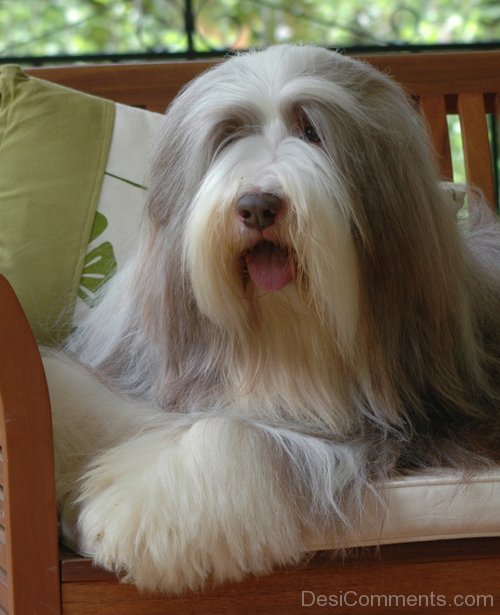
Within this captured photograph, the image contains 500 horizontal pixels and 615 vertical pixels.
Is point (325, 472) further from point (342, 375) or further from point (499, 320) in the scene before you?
point (499, 320)

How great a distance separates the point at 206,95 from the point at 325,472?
1.93 feet

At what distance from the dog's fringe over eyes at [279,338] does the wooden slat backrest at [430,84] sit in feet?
2.31

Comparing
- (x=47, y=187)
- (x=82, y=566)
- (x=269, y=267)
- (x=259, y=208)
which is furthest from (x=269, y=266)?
(x=47, y=187)

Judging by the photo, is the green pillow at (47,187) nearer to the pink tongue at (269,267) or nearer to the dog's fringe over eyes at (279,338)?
the dog's fringe over eyes at (279,338)

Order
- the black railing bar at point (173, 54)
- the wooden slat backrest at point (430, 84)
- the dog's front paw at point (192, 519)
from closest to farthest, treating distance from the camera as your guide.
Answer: the dog's front paw at point (192, 519)
the wooden slat backrest at point (430, 84)
the black railing bar at point (173, 54)

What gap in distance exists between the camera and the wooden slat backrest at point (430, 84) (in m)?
2.38

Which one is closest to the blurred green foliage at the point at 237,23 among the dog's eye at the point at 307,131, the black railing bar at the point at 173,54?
the black railing bar at the point at 173,54

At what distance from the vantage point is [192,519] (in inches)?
53.4

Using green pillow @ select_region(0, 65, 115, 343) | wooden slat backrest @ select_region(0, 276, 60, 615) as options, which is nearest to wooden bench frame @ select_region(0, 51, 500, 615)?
wooden slat backrest @ select_region(0, 276, 60, 615)

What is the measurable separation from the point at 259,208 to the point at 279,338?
0.26 metres

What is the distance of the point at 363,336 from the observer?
1558 millimetres

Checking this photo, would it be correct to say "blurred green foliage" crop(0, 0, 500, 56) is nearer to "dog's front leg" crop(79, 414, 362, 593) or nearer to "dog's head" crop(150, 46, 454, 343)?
"dog's head" crop(150, 46, 454, 343)

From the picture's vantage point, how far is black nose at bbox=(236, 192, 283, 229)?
1371mm

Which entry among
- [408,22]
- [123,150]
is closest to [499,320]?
[123,150]
